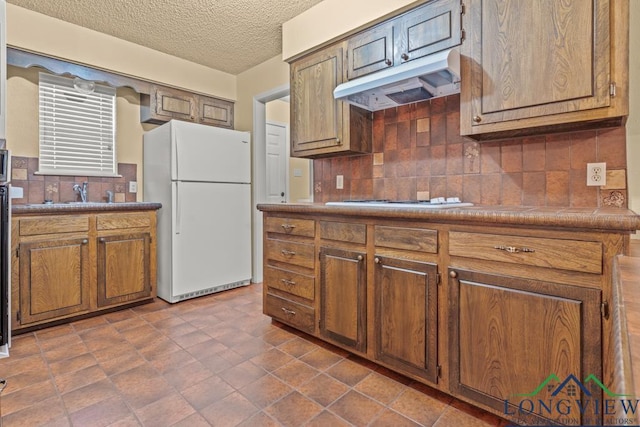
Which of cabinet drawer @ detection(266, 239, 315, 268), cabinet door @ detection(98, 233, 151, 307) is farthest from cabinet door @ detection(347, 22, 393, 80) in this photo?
cabinet door @ detection(98, 233, 151, 307)

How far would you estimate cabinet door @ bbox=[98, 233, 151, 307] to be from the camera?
2.78 meters

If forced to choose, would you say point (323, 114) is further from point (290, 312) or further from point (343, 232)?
point (290, 312)

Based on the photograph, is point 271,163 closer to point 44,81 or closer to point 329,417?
point 44,81

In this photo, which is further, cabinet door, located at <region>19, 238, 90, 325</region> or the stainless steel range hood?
cabinet door, located at <region>19, 238, 90, 325</region>

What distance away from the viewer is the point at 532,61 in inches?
63.0

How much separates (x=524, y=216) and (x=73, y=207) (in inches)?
116

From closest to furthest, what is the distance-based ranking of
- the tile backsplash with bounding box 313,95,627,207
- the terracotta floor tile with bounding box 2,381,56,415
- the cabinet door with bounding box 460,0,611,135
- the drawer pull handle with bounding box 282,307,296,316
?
the cabinet door with bounding box 460,0,611,135, the terracotta floor tile with bounding box 2,381,56,415, the tile backsplash with bounding box 313,95,627,207, the drawer pull handle with bounding box 282,307,296,316

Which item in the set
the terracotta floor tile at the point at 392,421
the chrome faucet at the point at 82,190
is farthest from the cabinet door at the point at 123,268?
the terracotta floor tile at the point at 392,421

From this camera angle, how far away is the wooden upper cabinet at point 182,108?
336 centimetres

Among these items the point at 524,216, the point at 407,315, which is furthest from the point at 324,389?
the point at 524,216

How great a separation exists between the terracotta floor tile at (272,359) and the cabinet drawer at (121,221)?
1.69 meters

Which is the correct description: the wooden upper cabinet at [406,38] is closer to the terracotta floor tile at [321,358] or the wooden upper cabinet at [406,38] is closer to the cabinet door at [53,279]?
the terracotta floor tile at [321,358]

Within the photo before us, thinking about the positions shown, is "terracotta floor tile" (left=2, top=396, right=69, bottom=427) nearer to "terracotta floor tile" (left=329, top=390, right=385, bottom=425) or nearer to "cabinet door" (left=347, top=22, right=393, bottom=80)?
"terracotta floor tile" (left=329, top=390, right=385, bottom=425)

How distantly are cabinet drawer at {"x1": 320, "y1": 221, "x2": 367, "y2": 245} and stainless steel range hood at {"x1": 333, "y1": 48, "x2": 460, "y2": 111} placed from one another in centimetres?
80
